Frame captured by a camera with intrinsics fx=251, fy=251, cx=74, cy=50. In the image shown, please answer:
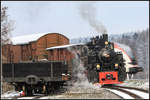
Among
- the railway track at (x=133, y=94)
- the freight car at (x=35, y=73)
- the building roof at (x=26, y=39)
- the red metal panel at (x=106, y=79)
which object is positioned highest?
the building roof at (x=26, y=39)

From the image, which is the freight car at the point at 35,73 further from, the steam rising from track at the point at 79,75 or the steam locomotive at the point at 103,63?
the steam rising from track at the point at 79,75

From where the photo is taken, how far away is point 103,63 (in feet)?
62.2

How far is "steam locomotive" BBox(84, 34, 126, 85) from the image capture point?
59.5ft

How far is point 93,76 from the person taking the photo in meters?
18.5

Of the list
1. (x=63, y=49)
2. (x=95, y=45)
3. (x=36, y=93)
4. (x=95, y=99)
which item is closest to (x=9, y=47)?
(x=63, y=49)

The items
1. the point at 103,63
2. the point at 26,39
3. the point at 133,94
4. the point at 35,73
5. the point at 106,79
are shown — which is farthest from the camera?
the point at 26,39

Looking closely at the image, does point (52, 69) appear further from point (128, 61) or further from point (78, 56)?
point (128, 61)

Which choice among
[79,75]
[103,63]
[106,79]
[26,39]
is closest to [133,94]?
[106,79]

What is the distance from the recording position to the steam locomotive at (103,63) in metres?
18.1

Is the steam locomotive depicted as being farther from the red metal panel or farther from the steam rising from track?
the steam rising from track

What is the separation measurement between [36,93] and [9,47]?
613 inches

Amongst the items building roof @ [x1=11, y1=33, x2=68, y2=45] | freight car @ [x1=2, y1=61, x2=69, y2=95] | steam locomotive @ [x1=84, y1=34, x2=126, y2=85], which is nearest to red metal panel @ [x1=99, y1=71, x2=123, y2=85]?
steam locomotive @ [x1=84, y1=34, x2=126, y2=85]

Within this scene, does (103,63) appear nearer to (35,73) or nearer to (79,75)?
(79,75)

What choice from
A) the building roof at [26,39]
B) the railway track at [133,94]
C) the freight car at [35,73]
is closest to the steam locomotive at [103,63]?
the railway track at [133,94]
